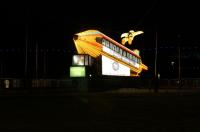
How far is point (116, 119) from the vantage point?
16984 millimetres

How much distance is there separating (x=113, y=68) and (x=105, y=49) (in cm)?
403

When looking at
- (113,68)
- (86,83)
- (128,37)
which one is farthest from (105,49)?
(86,83)

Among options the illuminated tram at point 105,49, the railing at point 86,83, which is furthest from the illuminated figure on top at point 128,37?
the railing at point 86,83

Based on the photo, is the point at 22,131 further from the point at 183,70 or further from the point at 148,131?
the point at 183,70

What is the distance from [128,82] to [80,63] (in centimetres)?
1448

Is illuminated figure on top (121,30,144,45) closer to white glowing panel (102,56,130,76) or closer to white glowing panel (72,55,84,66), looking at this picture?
white glowing panel (102,56,130,76)

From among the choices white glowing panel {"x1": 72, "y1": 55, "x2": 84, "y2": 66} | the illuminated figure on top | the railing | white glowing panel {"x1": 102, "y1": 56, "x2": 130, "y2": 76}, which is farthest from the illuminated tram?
white glowing panel {"x1": 72, "y1": 55, "x2": 84, "y2": 66}

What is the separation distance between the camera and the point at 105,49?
199ft

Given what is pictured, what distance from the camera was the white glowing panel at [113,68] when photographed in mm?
61688

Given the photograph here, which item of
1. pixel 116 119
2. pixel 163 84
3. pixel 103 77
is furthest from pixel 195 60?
pixel 116 119

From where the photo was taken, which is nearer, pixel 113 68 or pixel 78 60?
pixel 78 60

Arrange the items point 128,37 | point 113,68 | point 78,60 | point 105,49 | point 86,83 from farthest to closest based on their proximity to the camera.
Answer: point 128,37
point 113,68
point 105,49
point 78,60
point 86,83

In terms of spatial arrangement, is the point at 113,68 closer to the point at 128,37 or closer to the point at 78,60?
the point at 128,37

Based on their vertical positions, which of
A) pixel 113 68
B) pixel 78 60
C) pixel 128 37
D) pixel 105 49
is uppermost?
pixel 128 37
